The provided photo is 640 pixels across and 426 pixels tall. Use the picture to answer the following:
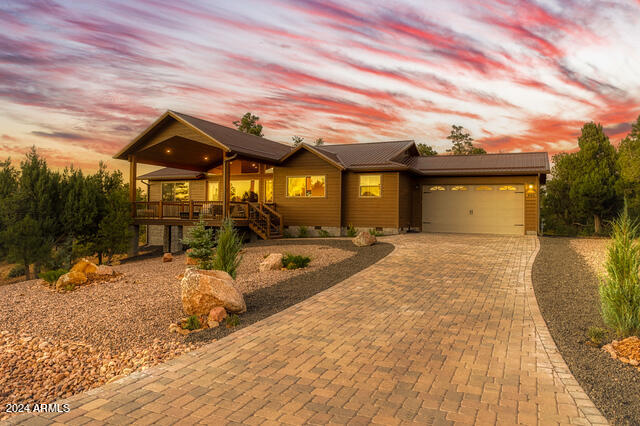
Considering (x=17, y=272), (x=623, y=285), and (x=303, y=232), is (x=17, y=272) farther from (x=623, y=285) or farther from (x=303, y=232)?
(x=623, y=285)

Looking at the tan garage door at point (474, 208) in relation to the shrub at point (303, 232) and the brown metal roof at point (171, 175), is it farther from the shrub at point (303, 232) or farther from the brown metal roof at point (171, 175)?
the brown metal roof at point (171, 175)

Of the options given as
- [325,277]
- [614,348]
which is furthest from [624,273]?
[325,277]

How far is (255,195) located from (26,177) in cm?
1054

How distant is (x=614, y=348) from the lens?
181 inches

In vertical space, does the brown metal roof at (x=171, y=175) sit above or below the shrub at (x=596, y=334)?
above

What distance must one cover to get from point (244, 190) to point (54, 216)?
9.18 meters

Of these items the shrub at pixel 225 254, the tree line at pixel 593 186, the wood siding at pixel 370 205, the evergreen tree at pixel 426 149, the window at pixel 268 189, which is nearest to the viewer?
the shrub at pixel 225 254

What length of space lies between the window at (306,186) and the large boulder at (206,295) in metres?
14.0

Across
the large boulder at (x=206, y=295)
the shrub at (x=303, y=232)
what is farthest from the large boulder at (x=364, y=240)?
the large boulder at (x=206, y=295)

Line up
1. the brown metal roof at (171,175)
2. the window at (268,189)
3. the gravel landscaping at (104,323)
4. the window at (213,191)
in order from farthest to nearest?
the brown metal roof at (171,175) → the window at (213,191) → the window at (268,189) → the gravel landscaping at (104,323)

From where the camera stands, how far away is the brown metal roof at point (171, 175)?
24.7 meters

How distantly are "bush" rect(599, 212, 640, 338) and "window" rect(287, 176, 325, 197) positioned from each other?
50.8ft

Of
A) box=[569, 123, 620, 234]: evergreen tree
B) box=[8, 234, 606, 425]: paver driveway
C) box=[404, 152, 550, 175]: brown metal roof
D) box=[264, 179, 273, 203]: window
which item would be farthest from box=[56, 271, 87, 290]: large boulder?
box=[569, 123, 620, 234]: evergreen tree

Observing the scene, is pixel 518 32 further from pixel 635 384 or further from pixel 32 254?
pixel 32 254
